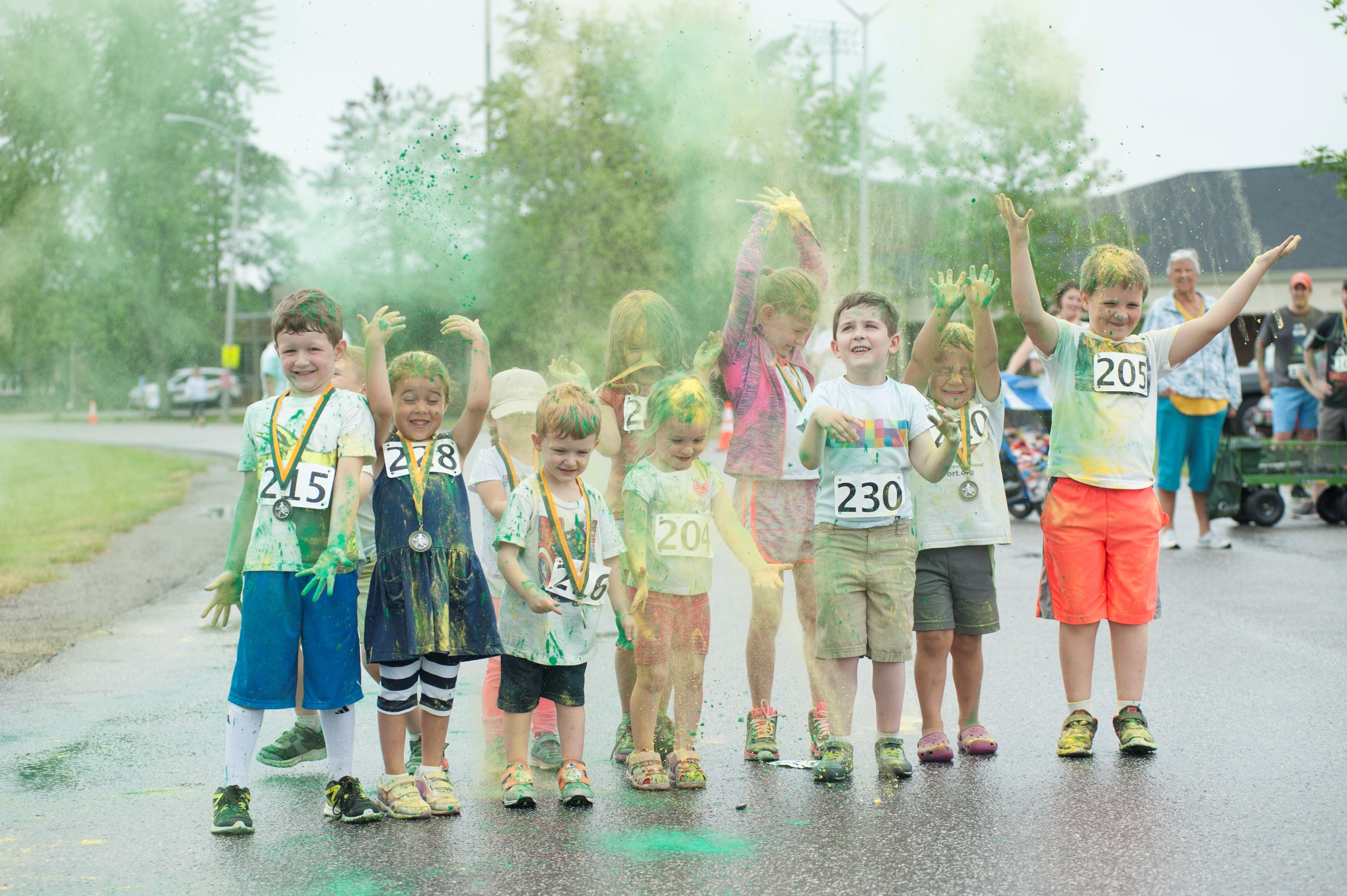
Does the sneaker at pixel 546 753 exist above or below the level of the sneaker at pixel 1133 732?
below

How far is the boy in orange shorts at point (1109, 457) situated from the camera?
431cm

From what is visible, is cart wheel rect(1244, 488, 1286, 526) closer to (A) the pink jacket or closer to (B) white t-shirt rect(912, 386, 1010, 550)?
(B) white t-shirt rect(912, 386, 1010, 550)

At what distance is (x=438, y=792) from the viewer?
3674mm

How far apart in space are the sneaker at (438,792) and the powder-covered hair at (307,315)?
1.33 metres

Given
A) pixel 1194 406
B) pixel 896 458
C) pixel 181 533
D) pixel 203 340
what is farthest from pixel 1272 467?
pixel 181 533

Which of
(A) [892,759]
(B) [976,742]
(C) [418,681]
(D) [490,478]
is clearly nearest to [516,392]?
(D) [490,478]

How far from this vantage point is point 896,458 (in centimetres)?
405

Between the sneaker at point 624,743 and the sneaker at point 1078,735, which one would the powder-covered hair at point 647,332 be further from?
the sneaker at point 1078,735

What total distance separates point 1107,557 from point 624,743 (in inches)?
71.3

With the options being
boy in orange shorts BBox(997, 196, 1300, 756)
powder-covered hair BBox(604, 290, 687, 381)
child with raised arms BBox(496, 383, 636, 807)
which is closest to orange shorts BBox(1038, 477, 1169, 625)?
boy in orange shorts BBox(997, 196, 1300, 756)

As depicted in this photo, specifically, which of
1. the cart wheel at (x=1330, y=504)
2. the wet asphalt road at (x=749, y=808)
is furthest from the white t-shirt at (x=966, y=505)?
the cart wheel at (x=1330, y=504)

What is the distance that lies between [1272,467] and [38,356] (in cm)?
940

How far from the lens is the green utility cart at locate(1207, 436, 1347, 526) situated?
1002 centimetres

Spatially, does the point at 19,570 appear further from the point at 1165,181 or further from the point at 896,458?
the point at 1165,181
